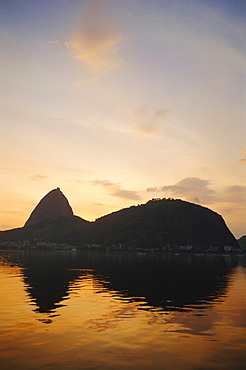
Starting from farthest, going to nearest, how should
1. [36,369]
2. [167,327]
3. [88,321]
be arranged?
1. [88,321]
2. [167,327]
3. [36,369]

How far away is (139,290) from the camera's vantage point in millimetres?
55719

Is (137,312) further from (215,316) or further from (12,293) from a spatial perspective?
(12,293)

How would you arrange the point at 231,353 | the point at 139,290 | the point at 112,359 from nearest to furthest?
the point at 112,359 → the point at 231,353 → the point at 139,290

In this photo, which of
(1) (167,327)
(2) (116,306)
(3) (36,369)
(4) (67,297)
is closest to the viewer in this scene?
(3) (36,369)

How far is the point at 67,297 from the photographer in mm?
45469

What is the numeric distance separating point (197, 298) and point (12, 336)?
31.2 m

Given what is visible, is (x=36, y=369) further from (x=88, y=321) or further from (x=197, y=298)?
(x=197, y=298)

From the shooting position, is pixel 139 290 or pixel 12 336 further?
pixel 139 290

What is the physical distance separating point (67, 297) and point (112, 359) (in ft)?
87.7

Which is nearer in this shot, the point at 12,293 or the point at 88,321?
the point at 88,321

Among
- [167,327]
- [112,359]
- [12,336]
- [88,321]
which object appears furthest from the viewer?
[88,321]

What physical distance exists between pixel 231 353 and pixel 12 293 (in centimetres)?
3611

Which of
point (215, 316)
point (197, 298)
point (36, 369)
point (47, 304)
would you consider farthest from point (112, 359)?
point (197, 298)

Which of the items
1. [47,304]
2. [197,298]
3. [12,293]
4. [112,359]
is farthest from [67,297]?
[112,359]
